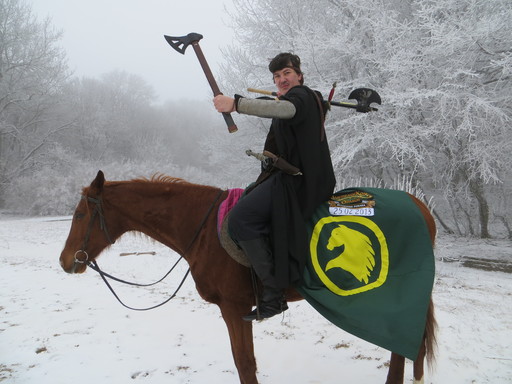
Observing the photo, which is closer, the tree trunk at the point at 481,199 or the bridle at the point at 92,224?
the bridle at the point at 92,224

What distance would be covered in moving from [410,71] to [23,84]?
2492 centimetres

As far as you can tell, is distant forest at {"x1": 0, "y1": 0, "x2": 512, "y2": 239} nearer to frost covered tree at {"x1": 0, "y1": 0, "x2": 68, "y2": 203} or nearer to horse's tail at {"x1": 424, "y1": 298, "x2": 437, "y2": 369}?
frost covered tree at {"x1": 0, "y1": 0, "x2": 68, "y2": 203}

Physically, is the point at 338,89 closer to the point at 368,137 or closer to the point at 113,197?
the point at 368,137

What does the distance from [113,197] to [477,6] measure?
32.6ft

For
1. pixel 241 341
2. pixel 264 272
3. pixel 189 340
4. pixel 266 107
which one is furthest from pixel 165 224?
pixel 189 340

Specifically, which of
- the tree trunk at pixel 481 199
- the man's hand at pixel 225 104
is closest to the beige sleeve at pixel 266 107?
the man's hand at pixel 225 104

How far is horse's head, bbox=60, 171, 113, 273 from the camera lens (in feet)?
9.71

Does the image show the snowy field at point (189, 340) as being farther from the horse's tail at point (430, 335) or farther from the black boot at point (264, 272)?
the black boot at point (264, 272)

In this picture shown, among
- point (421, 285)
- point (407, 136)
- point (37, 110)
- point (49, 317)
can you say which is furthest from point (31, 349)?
point (37, 110)

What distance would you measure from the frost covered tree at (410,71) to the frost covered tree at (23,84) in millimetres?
16739

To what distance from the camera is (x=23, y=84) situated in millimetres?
23234

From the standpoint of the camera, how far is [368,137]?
32.1 feet

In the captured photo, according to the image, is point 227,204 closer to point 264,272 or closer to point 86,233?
point 264,272

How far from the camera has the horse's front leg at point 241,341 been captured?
8.81 feet
